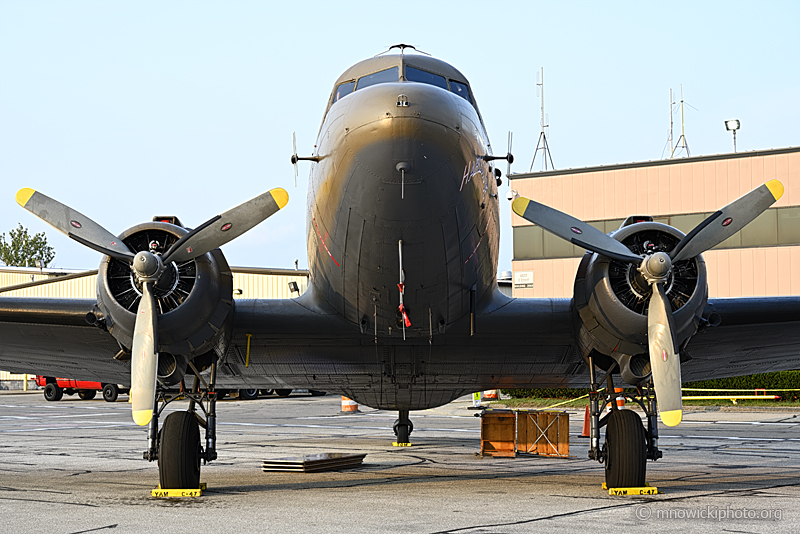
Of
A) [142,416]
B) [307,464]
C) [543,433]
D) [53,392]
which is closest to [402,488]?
[307,464]

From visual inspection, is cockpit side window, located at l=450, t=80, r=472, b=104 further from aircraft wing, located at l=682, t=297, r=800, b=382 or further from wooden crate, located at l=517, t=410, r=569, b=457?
wooden crate, located at l=517, t=410, r=569, b=457

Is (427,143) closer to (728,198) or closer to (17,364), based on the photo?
(17,364)

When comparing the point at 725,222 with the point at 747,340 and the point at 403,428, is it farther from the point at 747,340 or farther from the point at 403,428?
the point at 403,428

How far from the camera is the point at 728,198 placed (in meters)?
31.6

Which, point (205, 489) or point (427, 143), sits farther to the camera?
point (205, 489)

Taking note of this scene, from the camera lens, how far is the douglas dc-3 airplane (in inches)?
326

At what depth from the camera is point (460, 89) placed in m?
9.84

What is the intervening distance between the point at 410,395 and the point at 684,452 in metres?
7.12

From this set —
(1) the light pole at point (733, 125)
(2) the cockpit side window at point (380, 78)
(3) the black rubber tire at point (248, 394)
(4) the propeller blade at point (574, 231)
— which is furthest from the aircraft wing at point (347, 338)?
(3) the black rubber tire at point (248, 394)

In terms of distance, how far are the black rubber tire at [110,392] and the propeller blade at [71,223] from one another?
33.3 m

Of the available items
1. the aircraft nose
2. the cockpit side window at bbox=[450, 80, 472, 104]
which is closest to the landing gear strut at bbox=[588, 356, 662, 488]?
the aircraft nose

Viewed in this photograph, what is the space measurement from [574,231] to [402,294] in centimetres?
230

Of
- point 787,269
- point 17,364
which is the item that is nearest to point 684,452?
point 17,364

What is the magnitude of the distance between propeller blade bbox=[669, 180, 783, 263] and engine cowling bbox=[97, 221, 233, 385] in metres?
5.54
